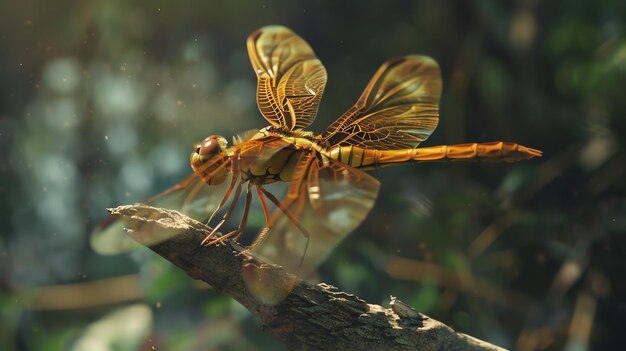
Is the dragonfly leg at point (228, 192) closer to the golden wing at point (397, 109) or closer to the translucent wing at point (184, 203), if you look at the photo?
the translucent wing at point (184, 203)

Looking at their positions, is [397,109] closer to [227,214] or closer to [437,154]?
[437,154]

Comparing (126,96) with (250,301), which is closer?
(250,301)

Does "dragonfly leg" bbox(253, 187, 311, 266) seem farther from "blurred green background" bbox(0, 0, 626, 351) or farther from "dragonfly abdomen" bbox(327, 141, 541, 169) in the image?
"blurred green background" bbox(0, 0, 626, 351)

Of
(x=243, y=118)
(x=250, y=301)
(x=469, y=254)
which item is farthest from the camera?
(x=469, y=254)

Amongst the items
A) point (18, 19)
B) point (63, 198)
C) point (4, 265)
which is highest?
point (18, 19)

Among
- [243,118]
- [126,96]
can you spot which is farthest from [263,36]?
[126,96]

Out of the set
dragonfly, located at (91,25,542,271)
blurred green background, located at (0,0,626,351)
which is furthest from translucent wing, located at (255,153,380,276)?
blurred green background, located at (0,0,626,351)

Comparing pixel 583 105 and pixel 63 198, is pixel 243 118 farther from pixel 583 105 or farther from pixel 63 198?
pixel 583 105

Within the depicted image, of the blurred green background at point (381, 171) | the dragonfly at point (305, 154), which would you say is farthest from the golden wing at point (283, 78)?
the blurred green background at point (381, 171)
